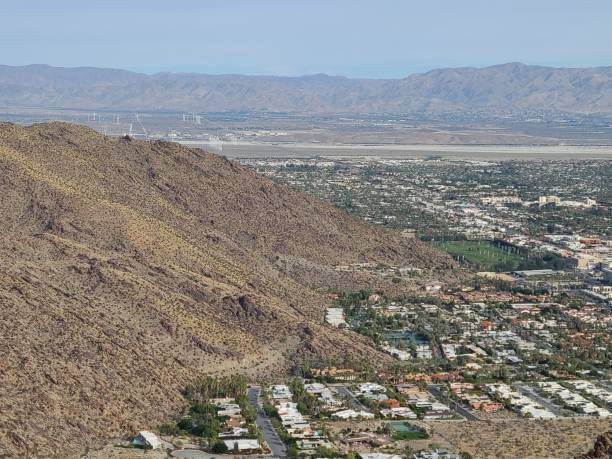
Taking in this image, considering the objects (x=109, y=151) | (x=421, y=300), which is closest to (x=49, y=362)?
(x=421, y=300)

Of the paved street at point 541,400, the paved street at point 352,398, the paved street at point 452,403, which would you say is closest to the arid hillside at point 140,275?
the paved street at point 352,398

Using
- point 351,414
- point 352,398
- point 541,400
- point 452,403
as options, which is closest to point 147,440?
point 351,414

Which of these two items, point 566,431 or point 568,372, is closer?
point 566,431

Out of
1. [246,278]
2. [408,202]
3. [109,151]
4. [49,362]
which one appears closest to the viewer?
[49,362]

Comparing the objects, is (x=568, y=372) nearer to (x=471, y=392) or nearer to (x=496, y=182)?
(x=471, y=392)

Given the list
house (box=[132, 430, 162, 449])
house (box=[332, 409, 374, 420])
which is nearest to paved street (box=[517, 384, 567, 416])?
house (box=[332, 409, 374, 420])
